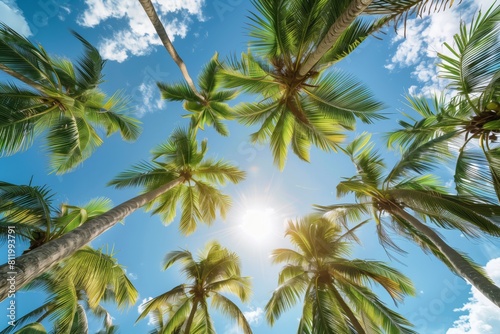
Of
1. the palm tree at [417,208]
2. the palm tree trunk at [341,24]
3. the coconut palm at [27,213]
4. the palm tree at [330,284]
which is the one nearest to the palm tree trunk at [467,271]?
the palm tree at [417,208]

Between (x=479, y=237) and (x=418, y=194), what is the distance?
152 cm

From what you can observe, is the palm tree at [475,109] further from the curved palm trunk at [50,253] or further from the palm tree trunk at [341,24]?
the curved palm trunk at [50,253]

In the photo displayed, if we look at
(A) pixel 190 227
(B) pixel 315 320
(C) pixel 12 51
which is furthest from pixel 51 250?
(A) pixel 190 227

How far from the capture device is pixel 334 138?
8.84m

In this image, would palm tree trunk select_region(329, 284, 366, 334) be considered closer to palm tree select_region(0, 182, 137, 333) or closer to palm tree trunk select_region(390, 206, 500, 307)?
palm tree trunk select_region(390, 206, 500, 307)

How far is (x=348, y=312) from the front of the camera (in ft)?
25.4

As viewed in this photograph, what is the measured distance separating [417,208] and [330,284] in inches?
149

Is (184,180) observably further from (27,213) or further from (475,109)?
(475,109)

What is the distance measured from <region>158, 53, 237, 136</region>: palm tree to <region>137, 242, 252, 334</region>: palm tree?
5550 mm

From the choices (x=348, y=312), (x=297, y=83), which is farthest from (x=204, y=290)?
(x=297, y=83)

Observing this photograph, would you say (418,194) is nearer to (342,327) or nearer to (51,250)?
(342,327)

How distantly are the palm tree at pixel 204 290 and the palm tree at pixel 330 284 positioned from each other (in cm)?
185

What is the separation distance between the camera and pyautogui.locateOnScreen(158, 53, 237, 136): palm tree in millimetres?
10508

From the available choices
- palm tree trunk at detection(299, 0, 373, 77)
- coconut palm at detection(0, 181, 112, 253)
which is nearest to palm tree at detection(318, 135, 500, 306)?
palm tree trunk at detection(299, 0, 373, 77)
